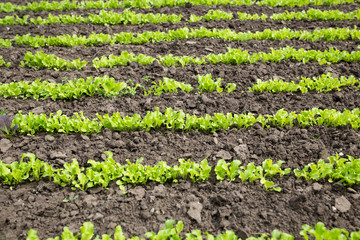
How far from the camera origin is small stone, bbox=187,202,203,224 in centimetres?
352

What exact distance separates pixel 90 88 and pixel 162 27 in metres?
3.21

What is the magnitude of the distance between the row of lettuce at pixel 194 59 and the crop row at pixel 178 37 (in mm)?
675

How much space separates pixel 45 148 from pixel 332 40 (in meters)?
6.65

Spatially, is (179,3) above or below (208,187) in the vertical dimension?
above

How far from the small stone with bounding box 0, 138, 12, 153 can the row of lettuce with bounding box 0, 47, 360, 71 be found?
81.5 inches

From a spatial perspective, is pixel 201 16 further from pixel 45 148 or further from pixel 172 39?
pixel 45 148

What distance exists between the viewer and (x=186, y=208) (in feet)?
12.0

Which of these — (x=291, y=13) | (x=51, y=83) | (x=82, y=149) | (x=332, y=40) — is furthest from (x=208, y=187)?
(x=291, y=13)

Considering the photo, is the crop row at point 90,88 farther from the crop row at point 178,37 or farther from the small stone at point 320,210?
the small stone at point 320,210

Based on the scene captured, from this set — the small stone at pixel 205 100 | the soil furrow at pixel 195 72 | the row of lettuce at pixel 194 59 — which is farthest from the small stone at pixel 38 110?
the small stone at pixel 205 100

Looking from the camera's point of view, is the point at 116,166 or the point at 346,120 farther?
the point at 346,120

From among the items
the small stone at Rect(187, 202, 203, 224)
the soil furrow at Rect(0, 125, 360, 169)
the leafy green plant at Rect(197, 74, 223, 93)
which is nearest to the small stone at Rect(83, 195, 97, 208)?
the soil furrow at Rect(0, 125, 360, 169)

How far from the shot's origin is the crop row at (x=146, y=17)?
807 centimetres

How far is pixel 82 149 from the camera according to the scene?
4.50 metres
